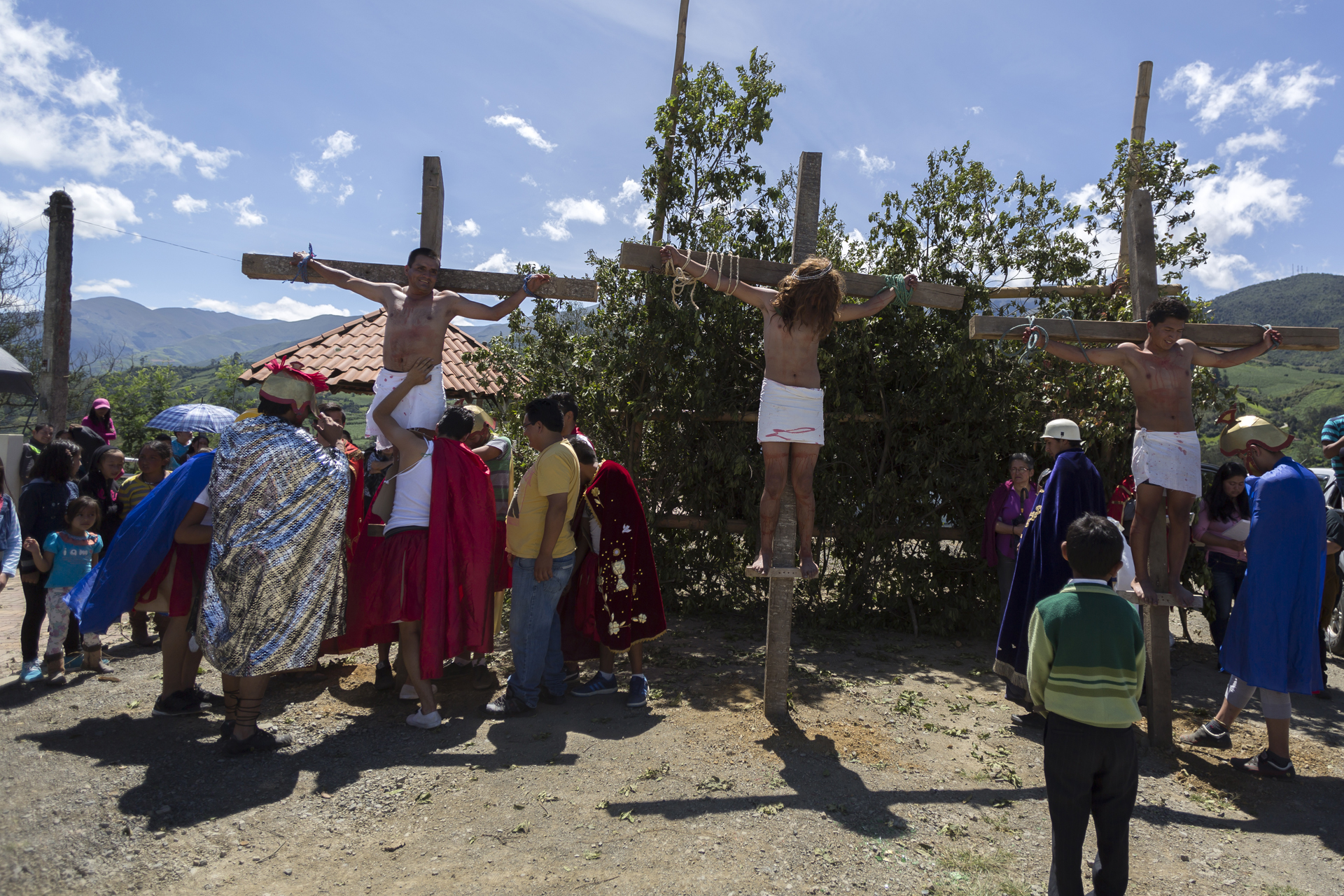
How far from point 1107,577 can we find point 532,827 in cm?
268

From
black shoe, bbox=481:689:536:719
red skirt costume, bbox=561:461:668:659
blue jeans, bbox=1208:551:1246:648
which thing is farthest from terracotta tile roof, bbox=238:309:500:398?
blue jeans, bbox=1208:551:1246:648

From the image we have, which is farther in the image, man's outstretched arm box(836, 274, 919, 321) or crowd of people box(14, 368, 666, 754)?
man's outstretched arm box(836, 274, 919, 321)

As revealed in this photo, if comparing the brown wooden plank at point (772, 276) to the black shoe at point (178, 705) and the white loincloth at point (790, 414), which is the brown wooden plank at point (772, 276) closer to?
the white loincloth at point (790, 414)

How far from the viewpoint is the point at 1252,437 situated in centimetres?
427

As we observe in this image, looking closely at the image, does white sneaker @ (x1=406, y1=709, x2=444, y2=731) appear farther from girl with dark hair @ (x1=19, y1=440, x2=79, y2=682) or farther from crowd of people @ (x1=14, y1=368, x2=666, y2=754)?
girl with dark hair @ (x1=19, y1=440, x2=79, y2=682)

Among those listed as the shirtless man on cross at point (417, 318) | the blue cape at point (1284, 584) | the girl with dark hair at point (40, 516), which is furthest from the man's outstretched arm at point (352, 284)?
the blue cape at point (1284, 584)

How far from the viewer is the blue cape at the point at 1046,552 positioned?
182 inches

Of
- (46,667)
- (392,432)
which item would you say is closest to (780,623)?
(392,432)

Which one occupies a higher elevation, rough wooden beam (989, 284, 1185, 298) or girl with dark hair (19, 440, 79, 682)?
rough wooden beam (989, 284, 1185, 298)

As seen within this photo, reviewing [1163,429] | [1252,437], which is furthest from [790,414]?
[1252,437]

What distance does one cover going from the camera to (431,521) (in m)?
4.61

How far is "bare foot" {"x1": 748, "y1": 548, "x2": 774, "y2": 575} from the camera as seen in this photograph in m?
4.42

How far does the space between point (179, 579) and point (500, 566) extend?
1930 millimetres

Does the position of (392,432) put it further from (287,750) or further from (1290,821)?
(1290,821)
